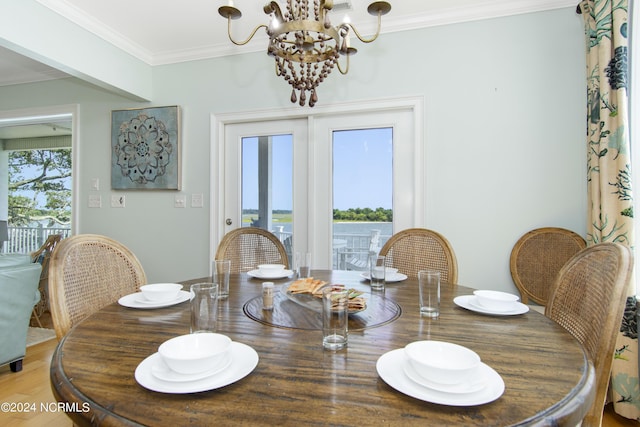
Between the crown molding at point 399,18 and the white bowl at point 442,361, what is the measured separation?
102 inches

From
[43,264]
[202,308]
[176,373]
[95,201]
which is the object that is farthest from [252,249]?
[43,264]

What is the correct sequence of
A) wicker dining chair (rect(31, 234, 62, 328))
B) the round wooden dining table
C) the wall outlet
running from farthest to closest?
the wall outlet → wicker dining chair (rect(31, 234, 62, 328)) → the round wooden dining table

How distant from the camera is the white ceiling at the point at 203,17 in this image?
7.86ft

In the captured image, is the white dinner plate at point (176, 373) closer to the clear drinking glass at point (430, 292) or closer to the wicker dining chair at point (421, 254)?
the clear drinking glass at point (430, 292)

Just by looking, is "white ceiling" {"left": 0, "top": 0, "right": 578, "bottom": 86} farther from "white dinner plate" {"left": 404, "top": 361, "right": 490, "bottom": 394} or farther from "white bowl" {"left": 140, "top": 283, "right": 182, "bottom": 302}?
"white dinner plate" {"left": 404, "top": 361, "right": 490, "bottom": 394}

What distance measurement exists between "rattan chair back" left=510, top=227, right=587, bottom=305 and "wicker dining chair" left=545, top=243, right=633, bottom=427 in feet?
4.08

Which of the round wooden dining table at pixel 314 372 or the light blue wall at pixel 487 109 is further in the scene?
the light blue wall at pixel 487 109

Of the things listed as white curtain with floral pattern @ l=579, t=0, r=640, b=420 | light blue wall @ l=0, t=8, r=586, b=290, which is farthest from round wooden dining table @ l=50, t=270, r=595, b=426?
light blue wall @ l=0, t=8, r=586, b=290

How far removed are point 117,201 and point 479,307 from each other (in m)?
3.40

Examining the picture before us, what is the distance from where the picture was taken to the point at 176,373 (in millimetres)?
637

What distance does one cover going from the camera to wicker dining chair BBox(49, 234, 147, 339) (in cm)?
110

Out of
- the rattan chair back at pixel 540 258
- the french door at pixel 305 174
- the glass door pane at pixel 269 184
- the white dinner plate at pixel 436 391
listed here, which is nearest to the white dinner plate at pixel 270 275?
the white dinner plate at pixel 436 391

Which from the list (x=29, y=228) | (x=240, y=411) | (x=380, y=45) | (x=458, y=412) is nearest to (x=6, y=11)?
(x=380, y=45)

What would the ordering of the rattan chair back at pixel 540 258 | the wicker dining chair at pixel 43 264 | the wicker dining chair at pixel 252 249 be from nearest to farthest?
1. the wicker dining chair at pixel 252 249
2. the rattan chair back at pixel 540 258
3. the wicker dining chair at pixel 43 264
